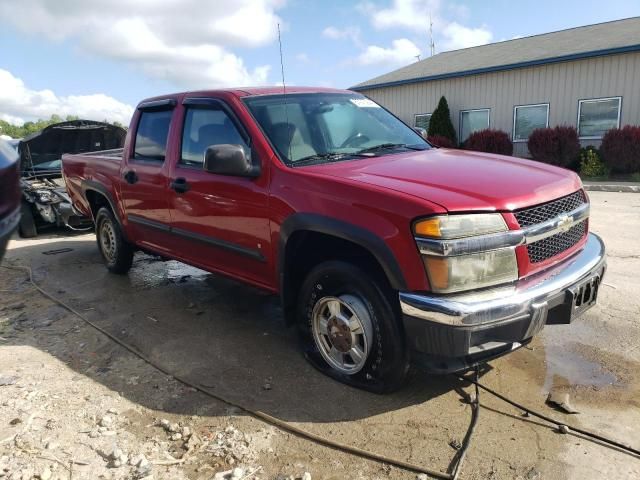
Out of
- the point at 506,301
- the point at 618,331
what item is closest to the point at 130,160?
the point at 506,301

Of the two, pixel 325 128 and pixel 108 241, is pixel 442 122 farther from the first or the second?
pixel 325 128

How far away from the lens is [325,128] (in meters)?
4.02

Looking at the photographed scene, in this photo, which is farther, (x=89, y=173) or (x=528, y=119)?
(x=528, y=119)

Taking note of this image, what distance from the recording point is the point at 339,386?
3420mm

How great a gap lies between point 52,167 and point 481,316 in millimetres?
9471

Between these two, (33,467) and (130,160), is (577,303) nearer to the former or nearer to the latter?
(33,467)

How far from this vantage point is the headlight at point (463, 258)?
266 cm

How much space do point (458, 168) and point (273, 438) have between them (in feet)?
6.44

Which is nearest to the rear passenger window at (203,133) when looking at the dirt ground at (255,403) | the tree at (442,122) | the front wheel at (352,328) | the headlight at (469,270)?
the front wheel at (352,328)

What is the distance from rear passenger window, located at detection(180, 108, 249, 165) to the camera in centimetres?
400

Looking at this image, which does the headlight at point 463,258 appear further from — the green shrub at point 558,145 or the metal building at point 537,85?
the metal building at point 537,85

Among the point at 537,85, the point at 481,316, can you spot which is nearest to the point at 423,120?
the point at 537,85

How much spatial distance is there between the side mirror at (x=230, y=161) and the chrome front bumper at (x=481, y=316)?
1.44m

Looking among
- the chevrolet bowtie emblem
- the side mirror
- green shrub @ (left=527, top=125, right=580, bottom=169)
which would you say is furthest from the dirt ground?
green shrub @ (left=527, top=125, right=580, bottom=169)
